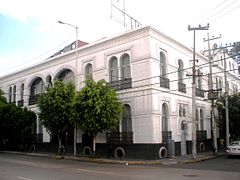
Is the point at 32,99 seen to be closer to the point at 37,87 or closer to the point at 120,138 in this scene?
the point at 37,87

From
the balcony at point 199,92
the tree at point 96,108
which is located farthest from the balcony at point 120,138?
the balcony at point 199,92

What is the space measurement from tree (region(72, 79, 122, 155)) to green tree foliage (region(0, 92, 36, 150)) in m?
11.2

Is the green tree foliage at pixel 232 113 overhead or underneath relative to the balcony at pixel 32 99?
underneath

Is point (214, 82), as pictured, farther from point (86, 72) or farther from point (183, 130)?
point (86, 72)

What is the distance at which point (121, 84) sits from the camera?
88.2ft

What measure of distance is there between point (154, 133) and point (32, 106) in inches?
710

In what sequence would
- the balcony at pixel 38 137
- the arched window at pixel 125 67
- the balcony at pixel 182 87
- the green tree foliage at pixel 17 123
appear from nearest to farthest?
the arched window at pixel 125 67, the balcony at pixel 182 87, the green tree foliage at pixel 17 123, the balcony at pixel 38 137

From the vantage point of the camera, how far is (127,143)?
25.4 meters

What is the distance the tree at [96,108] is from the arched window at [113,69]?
9.77 feet

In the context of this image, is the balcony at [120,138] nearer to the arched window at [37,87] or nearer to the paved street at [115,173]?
the paved street at [115,173]

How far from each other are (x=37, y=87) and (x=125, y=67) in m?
14.8

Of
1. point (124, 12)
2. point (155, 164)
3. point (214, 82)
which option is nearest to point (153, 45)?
point (124, 12)

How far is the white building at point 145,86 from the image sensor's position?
24720 millimetres

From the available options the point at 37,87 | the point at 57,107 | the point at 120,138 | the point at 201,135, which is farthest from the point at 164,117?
the point at 37,87
